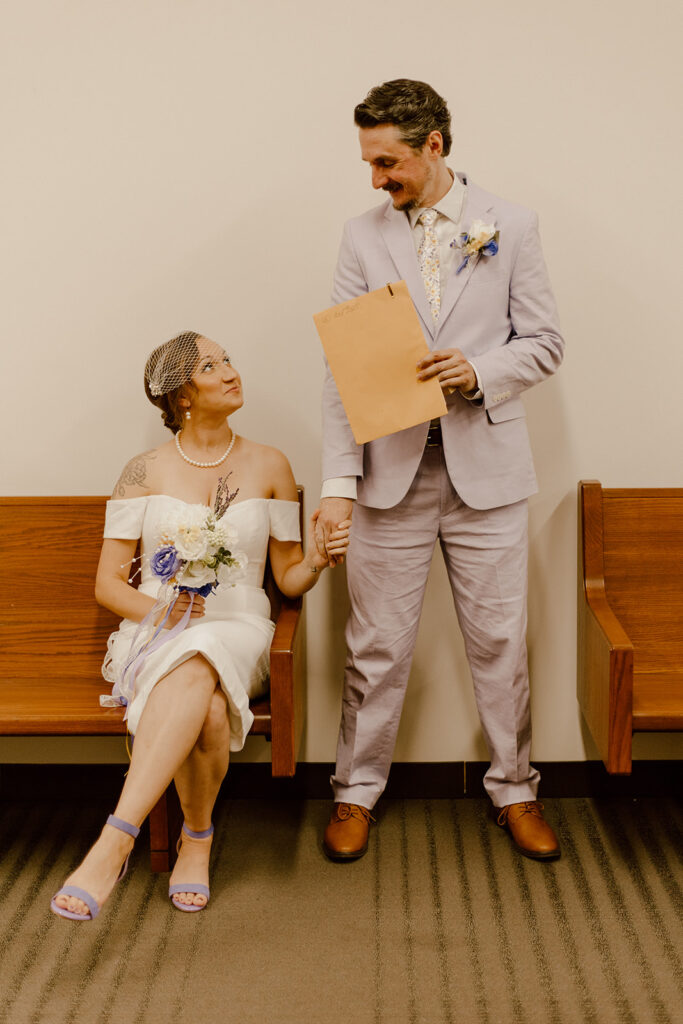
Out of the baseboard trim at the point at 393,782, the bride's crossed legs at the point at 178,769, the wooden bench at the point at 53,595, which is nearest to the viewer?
the bride's crossed legs at the point at 178,769

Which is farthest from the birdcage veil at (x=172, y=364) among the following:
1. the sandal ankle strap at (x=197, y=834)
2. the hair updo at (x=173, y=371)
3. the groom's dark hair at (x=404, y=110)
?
the sandal ankle strap at (x=197, y=834)

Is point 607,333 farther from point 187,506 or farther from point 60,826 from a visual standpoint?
point 60,826

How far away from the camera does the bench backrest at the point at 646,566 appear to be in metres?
2.98

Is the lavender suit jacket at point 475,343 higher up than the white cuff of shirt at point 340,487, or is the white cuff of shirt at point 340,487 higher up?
the lavender suit jacket at point 475,343

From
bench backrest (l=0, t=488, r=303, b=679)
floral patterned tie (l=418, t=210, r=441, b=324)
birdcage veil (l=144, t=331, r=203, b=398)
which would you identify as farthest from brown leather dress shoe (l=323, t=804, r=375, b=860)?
floral patterned tie (l=418, t=210, r=441, b=324)

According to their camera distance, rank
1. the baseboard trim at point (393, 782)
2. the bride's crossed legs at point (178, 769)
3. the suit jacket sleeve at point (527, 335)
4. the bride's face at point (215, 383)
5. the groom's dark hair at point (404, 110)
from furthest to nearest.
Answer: the baseboard trim at point (393, 782), the bride's face at point (215, 383), the suit jacket sleeve at point (527, 335), the groom's dark hair at point (404, 110), the bride's crossed legs at point (178, 769)

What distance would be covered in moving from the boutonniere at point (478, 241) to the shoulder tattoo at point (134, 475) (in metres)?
1.03

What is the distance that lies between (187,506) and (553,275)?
1.34 m

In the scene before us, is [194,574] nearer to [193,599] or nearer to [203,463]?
[193,599]

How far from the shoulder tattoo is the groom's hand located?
1.82ft

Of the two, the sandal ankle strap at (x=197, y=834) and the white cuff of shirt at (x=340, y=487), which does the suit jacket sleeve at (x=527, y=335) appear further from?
the sandal ankle strap at (x=197, y=834)

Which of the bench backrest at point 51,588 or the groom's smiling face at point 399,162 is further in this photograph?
the bench backrest at point 51,588

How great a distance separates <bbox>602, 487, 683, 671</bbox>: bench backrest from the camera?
9.79ft

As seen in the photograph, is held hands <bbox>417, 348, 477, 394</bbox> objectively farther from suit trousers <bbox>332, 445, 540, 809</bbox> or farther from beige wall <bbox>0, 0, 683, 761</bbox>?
beige wall <bbox>0, 0, 683, 761</bbox>
